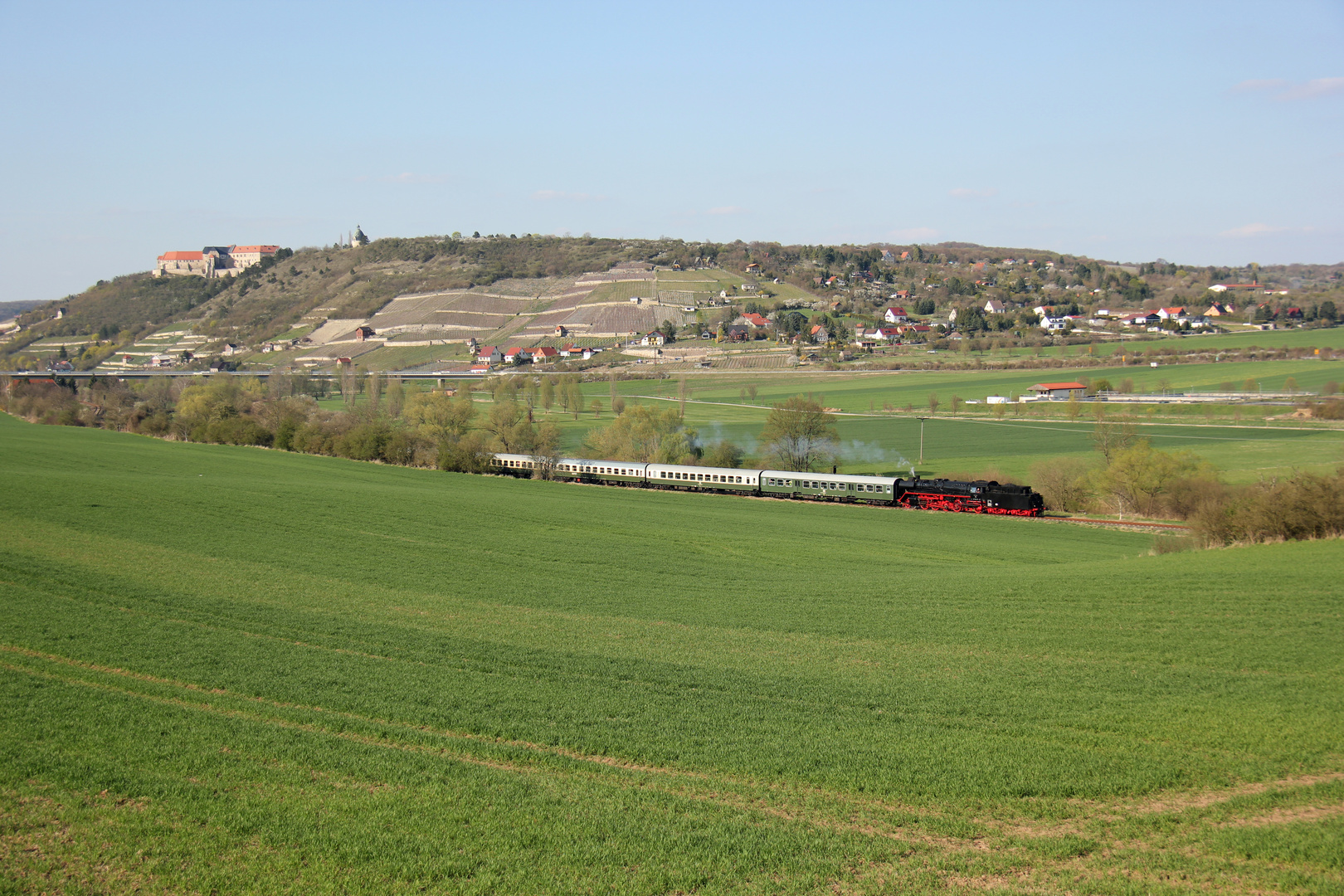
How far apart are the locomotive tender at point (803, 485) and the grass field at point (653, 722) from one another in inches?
681

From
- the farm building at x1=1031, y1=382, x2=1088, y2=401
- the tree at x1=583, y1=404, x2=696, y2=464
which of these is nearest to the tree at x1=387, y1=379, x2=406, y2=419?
the tree at x1=583, y1=404, x2=696, y2=464

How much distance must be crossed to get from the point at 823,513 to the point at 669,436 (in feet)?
80.3

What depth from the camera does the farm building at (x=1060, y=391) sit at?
9606cm

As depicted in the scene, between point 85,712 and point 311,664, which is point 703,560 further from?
point 85,712

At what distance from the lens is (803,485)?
52.4 m

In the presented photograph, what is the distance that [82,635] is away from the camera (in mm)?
17375

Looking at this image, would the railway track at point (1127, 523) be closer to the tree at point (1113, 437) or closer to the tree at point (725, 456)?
the tree at point (1113, 437)

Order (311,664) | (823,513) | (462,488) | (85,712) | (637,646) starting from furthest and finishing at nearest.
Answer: (462,488) < (823,513) < (637,646) < (311,664) < (85,712)

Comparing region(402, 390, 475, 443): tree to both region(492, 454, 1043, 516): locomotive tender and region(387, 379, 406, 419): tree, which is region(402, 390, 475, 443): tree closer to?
region(492, 454, 1043, 516): locomotive tender

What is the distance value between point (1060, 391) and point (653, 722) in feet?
316

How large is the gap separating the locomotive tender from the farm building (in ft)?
179

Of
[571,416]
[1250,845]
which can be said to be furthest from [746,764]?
[571,416]

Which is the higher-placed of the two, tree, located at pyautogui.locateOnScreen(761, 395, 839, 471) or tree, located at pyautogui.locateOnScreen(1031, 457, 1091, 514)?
tree, located at pyautogui.locateOnScreen(761, 395, 839, 471)

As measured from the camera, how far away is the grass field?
9.42m
